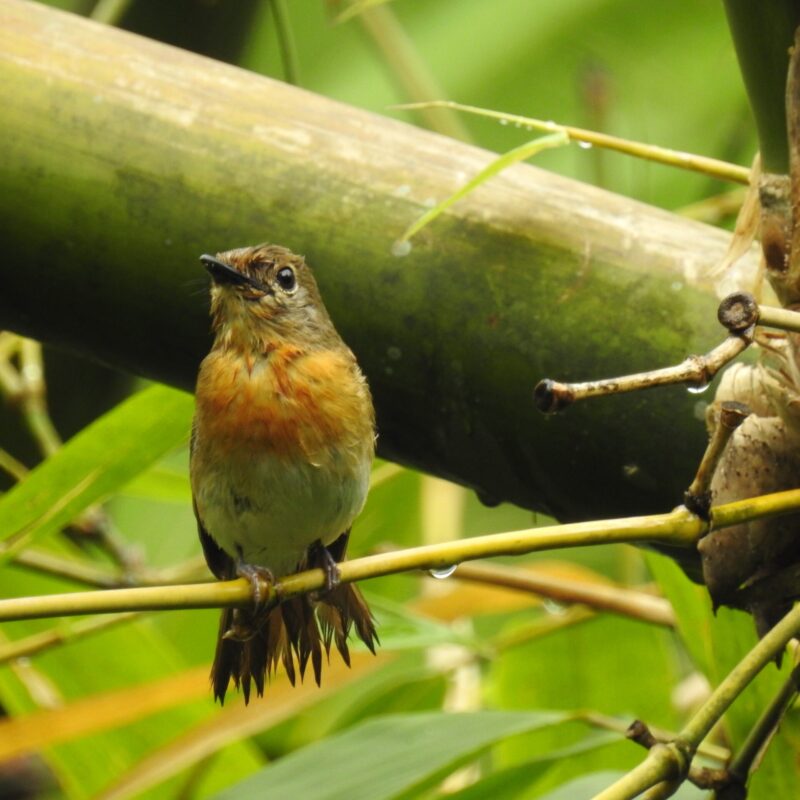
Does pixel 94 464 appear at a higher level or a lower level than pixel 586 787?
higher

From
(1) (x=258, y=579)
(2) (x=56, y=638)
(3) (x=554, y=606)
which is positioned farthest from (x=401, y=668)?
(1) (x=258, y=579)

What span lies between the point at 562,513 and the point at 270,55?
123 inches

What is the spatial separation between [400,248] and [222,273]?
0.96ft

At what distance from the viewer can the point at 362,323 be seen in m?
1.55

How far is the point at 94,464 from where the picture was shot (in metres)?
1.77

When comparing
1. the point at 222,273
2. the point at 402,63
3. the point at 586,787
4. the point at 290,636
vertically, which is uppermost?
the point at 402,63

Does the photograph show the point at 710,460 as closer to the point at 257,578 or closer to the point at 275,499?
the point at 257,578

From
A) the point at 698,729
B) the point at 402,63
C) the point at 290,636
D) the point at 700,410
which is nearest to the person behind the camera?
the point at 698,729

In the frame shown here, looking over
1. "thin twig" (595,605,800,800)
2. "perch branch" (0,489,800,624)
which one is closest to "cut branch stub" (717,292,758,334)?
"perch branch" (0,489,800,624)

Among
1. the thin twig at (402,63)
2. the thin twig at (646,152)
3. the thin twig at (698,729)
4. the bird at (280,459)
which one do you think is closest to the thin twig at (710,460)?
the thin twig at (698,729)

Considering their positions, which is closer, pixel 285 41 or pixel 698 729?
pixel 698 729

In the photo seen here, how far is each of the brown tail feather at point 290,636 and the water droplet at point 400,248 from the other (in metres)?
0.51

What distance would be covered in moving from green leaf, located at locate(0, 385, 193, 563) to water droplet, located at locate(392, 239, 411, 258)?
470 millimetres

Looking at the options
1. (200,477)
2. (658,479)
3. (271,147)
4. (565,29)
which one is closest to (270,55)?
→ (565,29)
